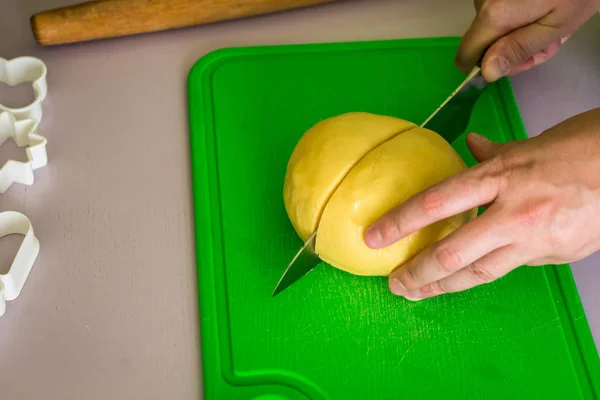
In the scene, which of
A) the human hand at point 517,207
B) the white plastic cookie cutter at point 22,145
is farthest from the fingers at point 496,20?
the white plastic cookie cutter at point 22,145

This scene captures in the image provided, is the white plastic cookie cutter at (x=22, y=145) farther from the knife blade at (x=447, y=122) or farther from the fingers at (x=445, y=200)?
the fingers at (x=445, y=200)

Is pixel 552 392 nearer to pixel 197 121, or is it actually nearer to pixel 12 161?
pixel 197 121

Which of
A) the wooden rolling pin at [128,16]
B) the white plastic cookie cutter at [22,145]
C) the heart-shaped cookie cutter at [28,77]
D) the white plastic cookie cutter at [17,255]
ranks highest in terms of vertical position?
the wooden rolling pin at [128,16]

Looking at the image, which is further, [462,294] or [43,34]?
[43,34]

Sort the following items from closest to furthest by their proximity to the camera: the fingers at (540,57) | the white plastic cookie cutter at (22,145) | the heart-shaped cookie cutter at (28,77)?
the white plastic cookie cutter at (22,145), the heart-shaped cookie cutter at (28,77), the fingers at (540,57)

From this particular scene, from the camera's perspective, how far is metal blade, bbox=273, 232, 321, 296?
4.77 ft

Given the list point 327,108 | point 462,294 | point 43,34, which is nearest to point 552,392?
point 462,294

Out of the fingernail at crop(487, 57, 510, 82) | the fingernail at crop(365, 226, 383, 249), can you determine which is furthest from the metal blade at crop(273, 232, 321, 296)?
the fingernail at crop(487, 57, 510, 82)

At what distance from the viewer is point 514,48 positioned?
1.61 meters

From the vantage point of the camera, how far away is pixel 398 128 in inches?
59.5

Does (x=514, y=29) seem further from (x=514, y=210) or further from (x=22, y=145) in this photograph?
(x=22, y=145)

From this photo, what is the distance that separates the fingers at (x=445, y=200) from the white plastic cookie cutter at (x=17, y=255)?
2.88ft

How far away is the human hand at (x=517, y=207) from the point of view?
1.29 m

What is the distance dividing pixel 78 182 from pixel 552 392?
129 cm
